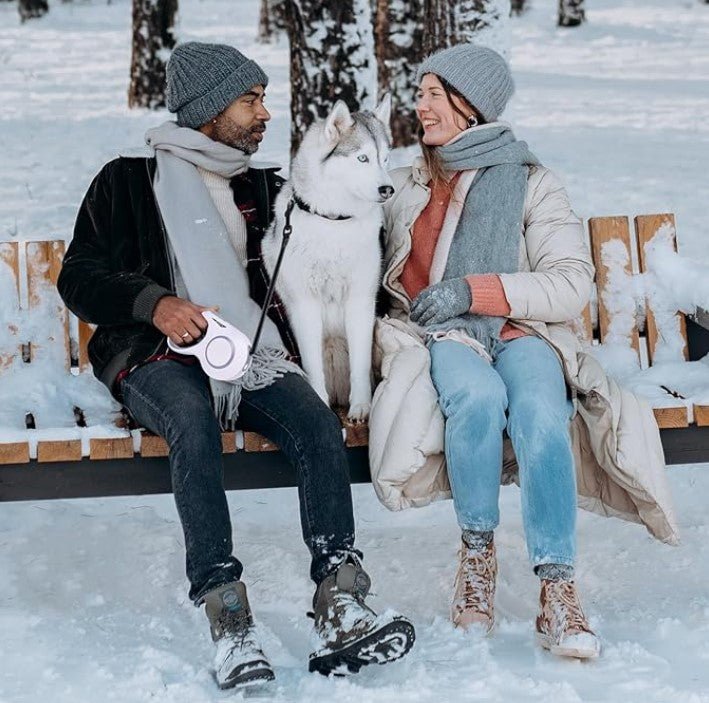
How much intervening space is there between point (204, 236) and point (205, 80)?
0.52 meters

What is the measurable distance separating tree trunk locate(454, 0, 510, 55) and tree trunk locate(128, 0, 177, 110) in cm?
630

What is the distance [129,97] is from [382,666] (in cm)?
1044

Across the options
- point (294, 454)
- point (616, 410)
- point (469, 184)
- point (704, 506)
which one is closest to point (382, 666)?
point (294, 454)

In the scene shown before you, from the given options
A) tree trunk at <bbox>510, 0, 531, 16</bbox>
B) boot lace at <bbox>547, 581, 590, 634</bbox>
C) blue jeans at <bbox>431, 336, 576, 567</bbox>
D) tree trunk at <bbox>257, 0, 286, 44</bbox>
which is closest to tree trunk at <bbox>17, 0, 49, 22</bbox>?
tree trunk at <bbox>257, 0, 286, 44</bbox>

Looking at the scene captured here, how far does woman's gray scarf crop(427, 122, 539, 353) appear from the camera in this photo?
153 inches

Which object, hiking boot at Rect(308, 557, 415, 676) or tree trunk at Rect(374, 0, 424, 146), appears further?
tree trunk at Rect(374, 0, 424, 146)

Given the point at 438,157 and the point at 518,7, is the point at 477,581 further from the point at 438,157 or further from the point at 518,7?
the point at 518,7

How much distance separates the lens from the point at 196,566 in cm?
328

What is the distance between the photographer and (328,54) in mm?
6723

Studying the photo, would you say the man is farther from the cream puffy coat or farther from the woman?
the woman

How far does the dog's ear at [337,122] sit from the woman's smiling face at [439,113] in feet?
0.83

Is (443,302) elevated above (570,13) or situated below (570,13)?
above

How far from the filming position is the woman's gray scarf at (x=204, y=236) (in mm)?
3793

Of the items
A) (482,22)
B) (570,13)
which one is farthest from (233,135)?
(570,13)
